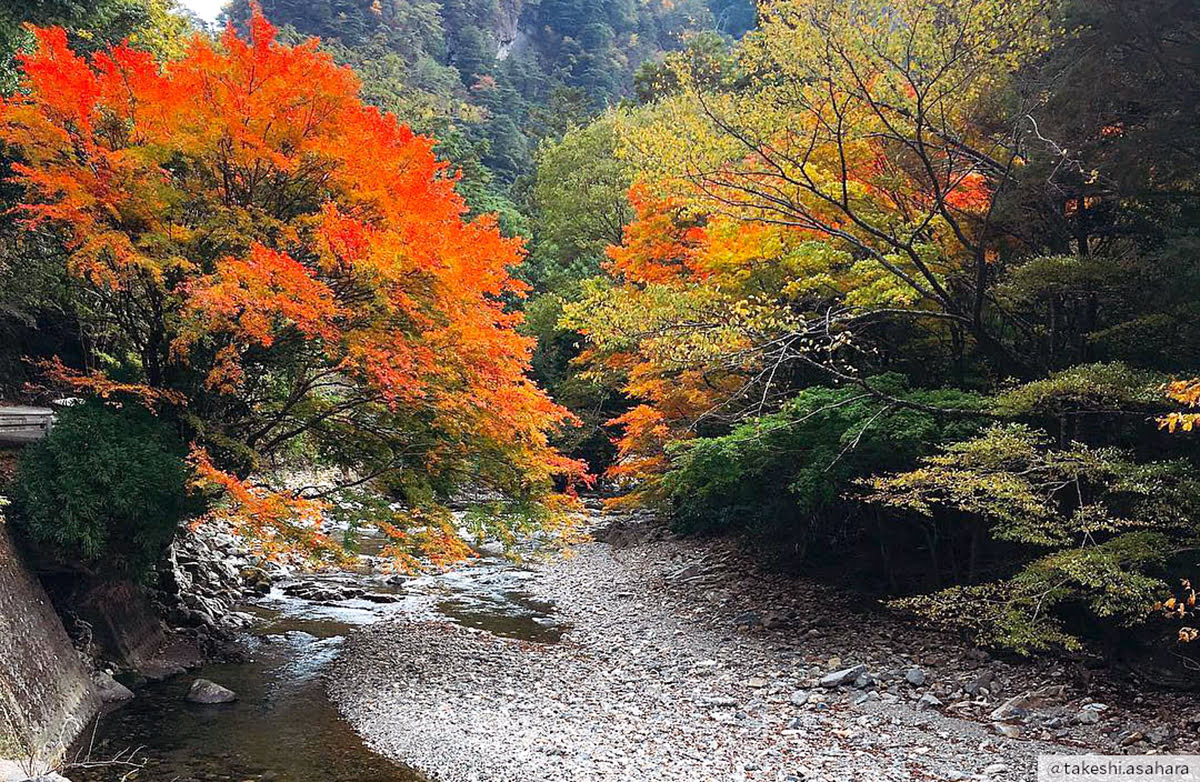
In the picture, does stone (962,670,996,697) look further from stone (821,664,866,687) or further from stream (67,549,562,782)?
stream (67,549,562,782)

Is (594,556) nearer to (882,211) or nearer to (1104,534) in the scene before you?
(882,211)

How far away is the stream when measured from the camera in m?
7.86

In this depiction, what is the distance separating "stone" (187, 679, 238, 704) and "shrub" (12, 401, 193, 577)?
2.02 metres

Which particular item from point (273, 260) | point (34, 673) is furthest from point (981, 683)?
point (34, 673)

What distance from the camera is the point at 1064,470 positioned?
7828 mm

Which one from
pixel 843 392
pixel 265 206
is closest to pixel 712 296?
pixel 843 392

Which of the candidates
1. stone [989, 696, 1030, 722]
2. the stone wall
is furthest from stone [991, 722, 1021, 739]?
the stone wall

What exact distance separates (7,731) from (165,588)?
596cm

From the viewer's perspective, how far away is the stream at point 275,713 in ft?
25.8

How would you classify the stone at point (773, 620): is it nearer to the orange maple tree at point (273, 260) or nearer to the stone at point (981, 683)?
the stone at point (981, 683)

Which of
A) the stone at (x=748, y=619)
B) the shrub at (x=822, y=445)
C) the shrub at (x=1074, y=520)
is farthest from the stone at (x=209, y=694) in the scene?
the shrub at (x=1074, y=520)

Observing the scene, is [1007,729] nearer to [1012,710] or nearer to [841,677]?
[1012,710]

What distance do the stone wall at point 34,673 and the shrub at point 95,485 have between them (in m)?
0.46

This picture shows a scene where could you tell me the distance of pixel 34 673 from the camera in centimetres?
802
